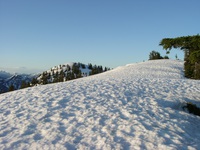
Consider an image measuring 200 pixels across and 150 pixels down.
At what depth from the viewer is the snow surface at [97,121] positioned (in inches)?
368

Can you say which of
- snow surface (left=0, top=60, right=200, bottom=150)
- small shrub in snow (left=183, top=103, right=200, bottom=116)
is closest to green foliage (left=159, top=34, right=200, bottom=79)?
small shrub in snow (left=183, top=103, right=200, bottom=116)

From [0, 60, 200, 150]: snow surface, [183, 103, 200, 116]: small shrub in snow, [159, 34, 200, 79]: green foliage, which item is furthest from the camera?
[183, 103, 200, 116]: small shrub in snow

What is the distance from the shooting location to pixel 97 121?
1166cm

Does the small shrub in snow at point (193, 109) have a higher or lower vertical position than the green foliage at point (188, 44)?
lower

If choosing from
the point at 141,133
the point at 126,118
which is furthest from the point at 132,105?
the point at 141,133

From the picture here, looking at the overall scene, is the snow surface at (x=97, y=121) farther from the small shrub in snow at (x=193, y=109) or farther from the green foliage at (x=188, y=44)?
the green foliage at (x=188, y=44)

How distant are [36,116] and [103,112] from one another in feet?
13.3

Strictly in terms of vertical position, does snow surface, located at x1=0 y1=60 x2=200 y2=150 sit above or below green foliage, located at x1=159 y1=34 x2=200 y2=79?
below

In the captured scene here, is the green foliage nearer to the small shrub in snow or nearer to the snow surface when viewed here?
the small shrub in snow

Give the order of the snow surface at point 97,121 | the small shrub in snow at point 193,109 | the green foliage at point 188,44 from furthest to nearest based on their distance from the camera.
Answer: the small shrub in snow at point 193,109
the green foliage at point 188,44
the snow surface at point 97,121

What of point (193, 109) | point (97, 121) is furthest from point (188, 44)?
point (97, 121)

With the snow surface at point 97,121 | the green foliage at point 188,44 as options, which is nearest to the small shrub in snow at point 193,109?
the snow surface at point 97,121

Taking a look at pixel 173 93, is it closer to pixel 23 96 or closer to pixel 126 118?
pixel 126 118

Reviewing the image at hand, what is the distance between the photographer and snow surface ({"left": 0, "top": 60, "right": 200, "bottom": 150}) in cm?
936
